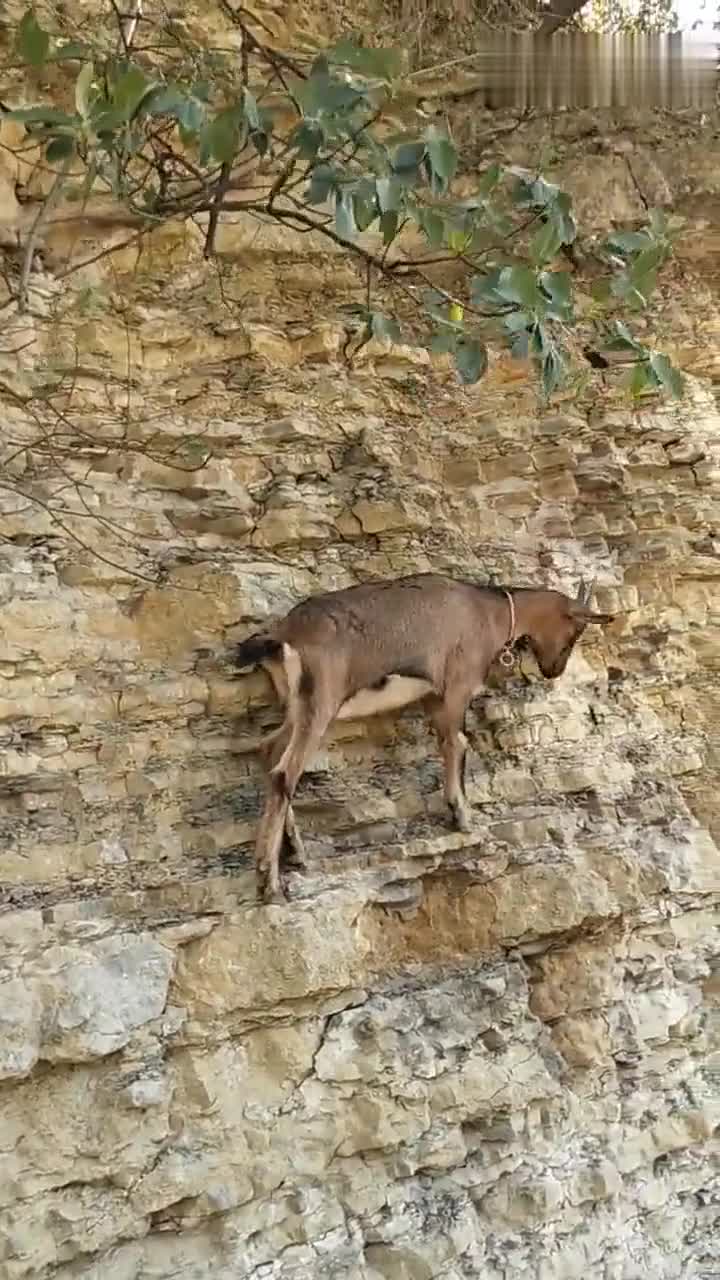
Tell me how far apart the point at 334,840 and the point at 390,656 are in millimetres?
716

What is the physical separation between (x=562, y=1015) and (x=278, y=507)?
7.34 feet

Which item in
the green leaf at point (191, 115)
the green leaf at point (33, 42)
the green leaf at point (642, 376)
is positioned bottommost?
the green leaf at point (642, 376)

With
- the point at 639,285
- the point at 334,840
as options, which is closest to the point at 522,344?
the point at 639,285

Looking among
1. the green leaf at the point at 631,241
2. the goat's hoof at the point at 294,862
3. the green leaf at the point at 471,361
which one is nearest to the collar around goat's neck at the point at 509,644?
the goat's hoof at the point at 294,862

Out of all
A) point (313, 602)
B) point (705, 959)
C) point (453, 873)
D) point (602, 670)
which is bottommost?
point (705, 959)

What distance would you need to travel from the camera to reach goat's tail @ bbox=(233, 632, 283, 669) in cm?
382

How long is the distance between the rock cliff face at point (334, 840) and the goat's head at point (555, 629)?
0.11m

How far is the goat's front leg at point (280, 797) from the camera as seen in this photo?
361 cm

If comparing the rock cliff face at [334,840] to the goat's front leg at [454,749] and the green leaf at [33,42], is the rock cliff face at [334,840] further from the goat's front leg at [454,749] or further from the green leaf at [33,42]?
the green leaf at [33,42]

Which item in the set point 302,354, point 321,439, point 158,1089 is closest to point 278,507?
point 321,439

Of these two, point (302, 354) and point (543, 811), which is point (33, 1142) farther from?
point (302, 354)

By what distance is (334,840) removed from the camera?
3967 mm

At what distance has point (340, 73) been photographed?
8.93ft

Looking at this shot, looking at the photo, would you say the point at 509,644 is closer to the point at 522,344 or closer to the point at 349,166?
the point at 522,344
